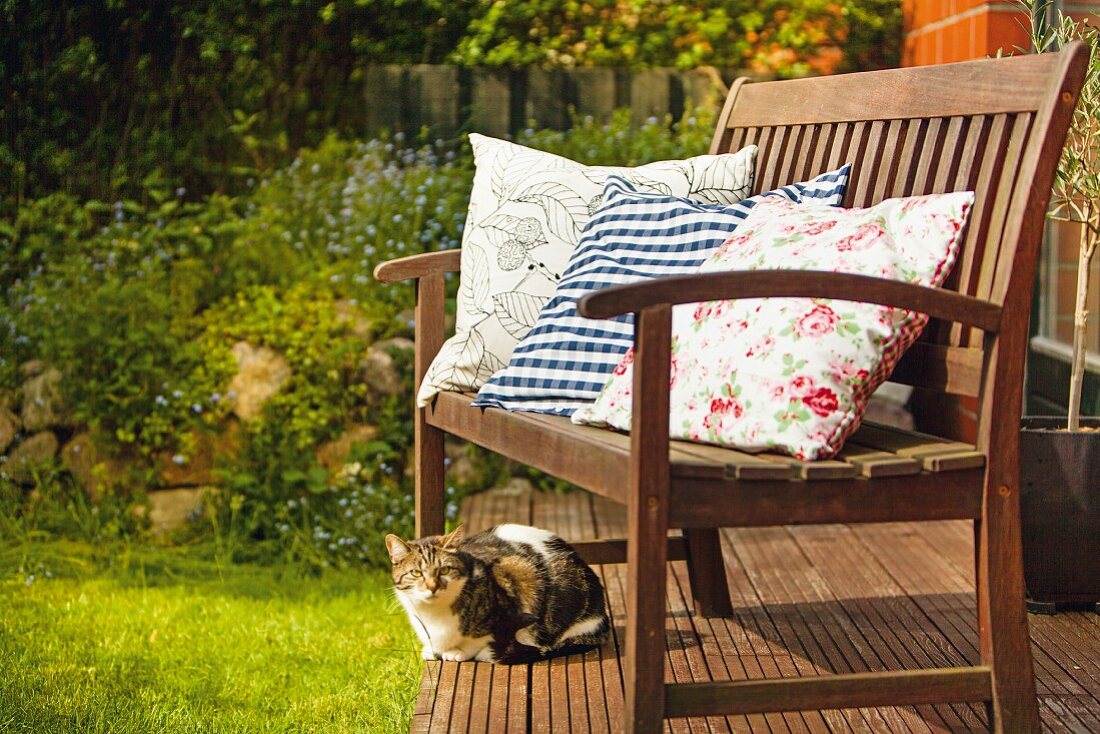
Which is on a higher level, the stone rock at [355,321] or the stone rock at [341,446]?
the stone rock at [355,321]

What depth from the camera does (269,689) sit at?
7.88 feet

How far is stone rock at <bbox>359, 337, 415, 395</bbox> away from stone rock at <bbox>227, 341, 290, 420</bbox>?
0.22 meters

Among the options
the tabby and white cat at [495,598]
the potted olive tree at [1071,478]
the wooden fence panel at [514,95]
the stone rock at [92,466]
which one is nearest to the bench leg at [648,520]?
the tabby and white cat at [495,598]

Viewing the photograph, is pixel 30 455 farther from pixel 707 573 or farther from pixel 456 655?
pixel 707 573

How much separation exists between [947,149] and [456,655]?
3.98 ft

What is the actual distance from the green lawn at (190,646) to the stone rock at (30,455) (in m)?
0.26

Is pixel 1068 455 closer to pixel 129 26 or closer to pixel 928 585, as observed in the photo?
pixel 928 585

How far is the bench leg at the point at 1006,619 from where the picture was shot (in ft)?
5.72

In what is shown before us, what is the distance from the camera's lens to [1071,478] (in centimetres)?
243

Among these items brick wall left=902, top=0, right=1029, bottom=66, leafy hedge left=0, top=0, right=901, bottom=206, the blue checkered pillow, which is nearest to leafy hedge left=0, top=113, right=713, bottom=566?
leafy hedge left=0, top=0, right=901, bottom=206

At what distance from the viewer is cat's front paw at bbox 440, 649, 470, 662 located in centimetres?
225

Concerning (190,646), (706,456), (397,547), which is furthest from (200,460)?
(706,456)

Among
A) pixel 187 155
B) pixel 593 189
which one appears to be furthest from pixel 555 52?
pixel 593 189

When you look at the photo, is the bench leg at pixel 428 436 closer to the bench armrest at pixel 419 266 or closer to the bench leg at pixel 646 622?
the bench armrest at pixel 419 266
